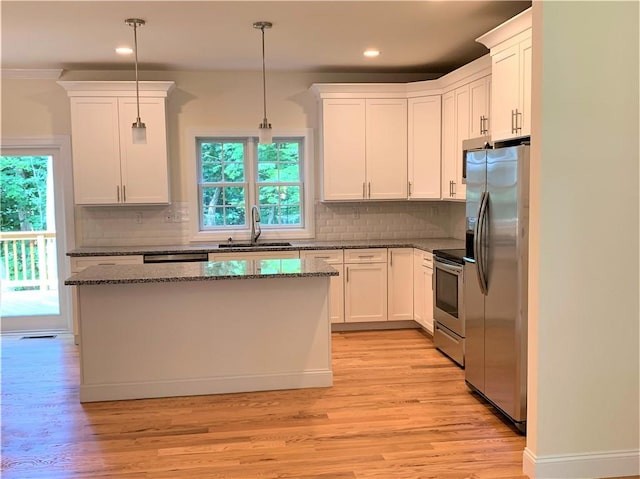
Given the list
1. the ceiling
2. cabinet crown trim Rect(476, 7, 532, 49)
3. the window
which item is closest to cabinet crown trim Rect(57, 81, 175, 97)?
the ceiling

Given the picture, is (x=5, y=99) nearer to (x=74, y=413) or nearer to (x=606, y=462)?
(x=74, y=413)

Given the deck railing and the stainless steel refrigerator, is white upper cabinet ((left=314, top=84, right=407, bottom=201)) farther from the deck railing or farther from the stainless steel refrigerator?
the deck railing

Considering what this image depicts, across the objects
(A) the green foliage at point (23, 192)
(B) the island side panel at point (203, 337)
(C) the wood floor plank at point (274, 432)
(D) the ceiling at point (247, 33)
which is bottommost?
(C) the wood floor plank at point (274, 432)

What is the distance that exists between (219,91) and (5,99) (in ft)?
6.79

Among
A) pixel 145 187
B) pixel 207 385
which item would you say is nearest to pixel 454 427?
pixel 207 385

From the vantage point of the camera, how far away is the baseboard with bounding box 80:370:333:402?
4008 mm

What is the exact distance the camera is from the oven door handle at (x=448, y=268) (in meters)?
4.53

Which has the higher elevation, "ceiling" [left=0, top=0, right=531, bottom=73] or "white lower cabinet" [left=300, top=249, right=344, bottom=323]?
"ceiling" [left=0, top=0, right=531, bottom=73]

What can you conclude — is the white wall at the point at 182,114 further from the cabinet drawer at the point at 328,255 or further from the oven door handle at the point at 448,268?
the oven door handle at the point at 448,268

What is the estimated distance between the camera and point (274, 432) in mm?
3441

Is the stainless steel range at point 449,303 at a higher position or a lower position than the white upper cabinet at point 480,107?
lower

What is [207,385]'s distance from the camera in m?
4.10

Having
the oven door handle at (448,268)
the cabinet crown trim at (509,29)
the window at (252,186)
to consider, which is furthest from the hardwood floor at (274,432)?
the cabinet crown trim at (509,29)

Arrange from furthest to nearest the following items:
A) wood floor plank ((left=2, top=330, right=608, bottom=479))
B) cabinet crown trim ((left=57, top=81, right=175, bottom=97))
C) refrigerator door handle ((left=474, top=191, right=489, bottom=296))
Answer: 1. cabinet crown trim ((left=57, top=81, right=175, bottom=97))
2. refrigerator door handle ((left=474, top=191, right=489, bottom=296))
3. wood floor plank ((left=2, top=330, right=608, bottom=479))
